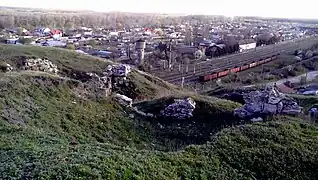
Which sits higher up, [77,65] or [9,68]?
[9,68]

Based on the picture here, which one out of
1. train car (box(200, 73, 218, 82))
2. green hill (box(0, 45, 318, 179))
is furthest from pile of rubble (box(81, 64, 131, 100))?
train car (box(200, 73, 218, 82))

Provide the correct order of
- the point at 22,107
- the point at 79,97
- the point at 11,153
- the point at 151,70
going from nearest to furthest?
1. the point at 11,153
2. the point at 22,107
3. the point at 79,97
4. the point at 151,70

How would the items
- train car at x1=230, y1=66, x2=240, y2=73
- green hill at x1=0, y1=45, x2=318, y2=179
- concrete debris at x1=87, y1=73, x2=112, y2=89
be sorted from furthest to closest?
train car at x1=230, y1=66, x2=240, y2=73, concrete debris at x1=87, y1=73, x2=112, y2=89, green hill at x1=0, y1=45, x2=318, y2=179

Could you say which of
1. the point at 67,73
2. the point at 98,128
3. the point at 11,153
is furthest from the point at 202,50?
the point at 11,153

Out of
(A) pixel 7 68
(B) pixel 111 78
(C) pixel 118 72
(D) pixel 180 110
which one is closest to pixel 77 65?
(C) pixel 118 72

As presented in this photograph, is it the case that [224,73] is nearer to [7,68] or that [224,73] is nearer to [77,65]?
[77,65]

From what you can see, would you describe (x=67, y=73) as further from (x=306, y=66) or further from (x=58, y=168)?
(x=306, y=66)

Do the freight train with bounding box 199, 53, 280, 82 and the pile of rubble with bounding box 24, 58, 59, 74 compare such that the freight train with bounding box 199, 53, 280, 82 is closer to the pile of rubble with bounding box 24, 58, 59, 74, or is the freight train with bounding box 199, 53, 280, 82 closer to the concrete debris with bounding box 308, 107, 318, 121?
the pile of rubble with bounding box 24, 58, 59, 74
